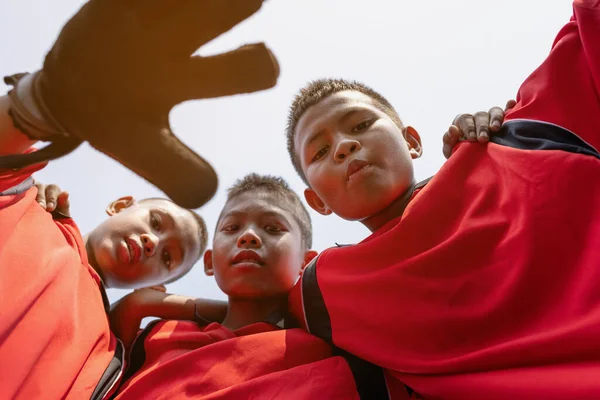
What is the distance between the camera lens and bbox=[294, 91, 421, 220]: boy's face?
0.98m

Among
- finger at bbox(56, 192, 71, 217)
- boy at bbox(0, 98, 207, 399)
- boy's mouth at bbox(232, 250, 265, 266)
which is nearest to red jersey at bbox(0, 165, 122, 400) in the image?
boy at bbox(0, 98, 207, 399)

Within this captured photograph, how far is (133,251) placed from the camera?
1.09m

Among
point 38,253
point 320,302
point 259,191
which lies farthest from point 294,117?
point 38,253

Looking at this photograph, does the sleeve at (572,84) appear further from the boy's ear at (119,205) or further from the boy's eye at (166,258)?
the boy's ear at (119,205)

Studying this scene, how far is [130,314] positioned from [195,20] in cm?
87

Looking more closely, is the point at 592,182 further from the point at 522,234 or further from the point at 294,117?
the point at 294,117

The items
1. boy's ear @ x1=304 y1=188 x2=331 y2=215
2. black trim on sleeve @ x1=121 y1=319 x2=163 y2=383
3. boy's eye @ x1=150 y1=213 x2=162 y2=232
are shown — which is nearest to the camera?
black trim on sleeve @ x1=121 y1=319 x2=163 y2=383

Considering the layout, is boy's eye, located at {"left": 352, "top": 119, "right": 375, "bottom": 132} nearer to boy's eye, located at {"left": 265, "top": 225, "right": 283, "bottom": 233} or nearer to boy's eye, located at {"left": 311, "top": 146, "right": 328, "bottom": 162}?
boy's eye, located at {"left": 311, "top": 146, "right": 328, "bottom": 162}

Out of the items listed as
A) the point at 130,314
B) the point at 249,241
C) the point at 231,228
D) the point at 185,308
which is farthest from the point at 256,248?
the point at 130,314

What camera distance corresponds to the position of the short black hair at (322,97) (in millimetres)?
1210

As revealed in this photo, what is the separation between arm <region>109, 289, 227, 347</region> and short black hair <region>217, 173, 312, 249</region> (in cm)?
28

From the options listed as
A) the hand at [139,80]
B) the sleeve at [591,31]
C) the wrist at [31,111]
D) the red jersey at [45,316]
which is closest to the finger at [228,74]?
the hand at [139,80]

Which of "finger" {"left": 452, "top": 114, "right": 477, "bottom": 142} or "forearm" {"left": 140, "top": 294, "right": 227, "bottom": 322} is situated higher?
"finger" {"left": 452, "top": 114, "right": 477, "bottom": 142}

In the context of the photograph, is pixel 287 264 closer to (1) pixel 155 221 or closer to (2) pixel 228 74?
(1) pixel 155 221
